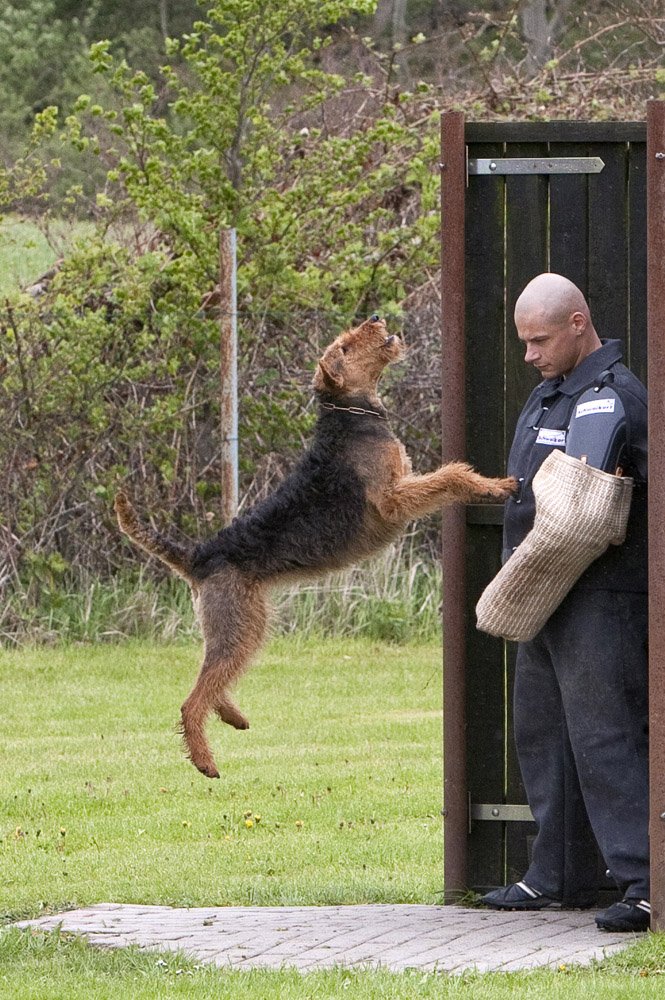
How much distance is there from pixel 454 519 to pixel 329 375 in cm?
72

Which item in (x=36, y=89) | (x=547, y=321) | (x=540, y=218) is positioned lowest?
(x=547, y=321)

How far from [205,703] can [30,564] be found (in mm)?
6511

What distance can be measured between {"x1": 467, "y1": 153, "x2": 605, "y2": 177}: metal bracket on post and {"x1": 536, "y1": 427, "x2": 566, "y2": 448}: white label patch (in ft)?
3.51

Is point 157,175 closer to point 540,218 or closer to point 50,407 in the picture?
point 50,407

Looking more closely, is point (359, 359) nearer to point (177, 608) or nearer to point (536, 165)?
point (536, 165)

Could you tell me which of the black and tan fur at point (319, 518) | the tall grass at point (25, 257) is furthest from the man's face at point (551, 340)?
the tall grass at point (25, 257)

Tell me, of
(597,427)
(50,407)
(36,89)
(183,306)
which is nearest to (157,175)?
(183,306)

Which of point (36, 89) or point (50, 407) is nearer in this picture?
point (50, 407)

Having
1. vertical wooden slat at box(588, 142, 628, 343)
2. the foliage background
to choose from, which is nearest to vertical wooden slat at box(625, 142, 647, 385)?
vertical wooden slat at box(588, 142, 628, 343)

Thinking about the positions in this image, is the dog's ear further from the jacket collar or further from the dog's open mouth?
Result: the jacket collar

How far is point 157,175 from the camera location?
12.1m

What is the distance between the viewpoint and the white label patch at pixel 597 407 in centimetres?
482

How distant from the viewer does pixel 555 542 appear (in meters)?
4.76

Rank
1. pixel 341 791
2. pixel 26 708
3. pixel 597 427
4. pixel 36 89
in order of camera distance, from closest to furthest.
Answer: pixel 597 427, pixel 341 791, pixel 26 708, pixel 36 89
